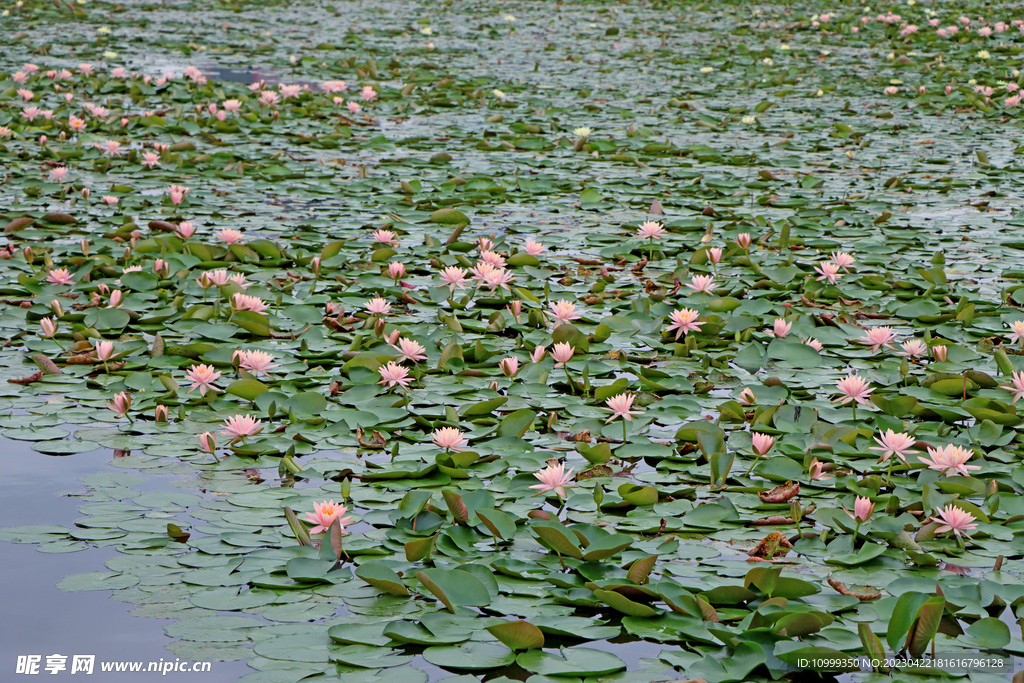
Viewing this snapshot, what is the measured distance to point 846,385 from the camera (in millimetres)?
2791

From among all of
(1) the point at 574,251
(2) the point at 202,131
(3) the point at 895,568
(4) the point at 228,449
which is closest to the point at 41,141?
(2) the point at 202,131

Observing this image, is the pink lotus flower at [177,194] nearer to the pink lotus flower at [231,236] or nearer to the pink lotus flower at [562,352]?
the pink lotus flower at [231,236]

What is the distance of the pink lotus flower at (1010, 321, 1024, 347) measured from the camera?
10.7 feet

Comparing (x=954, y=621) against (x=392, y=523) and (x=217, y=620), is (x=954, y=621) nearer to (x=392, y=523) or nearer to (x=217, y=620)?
(x=392, y=523)

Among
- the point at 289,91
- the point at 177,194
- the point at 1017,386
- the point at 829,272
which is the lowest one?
the point at 1017,386

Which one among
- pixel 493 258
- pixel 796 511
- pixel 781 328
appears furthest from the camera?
pixel 493 258

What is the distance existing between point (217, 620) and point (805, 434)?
1709mm

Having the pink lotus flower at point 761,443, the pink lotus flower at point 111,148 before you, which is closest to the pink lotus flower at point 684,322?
the pink lotus flower at point 761,443

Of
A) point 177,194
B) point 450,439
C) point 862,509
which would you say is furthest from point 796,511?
point 177,194

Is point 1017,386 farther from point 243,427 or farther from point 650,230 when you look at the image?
point 243,427

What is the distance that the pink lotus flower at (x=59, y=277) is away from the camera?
12.0ft

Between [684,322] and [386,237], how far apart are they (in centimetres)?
157

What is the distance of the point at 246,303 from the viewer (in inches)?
136

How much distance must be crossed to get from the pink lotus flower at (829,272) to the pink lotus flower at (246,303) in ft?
7.58
